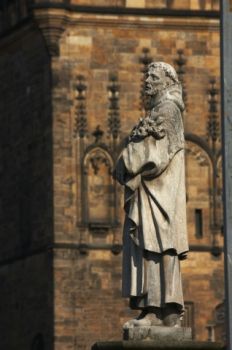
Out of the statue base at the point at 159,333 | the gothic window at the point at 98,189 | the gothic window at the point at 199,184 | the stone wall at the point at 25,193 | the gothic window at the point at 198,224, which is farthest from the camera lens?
the gothic window at the point at 199,184

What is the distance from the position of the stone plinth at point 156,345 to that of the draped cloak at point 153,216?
506 mm

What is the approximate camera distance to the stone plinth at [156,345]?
15328mm

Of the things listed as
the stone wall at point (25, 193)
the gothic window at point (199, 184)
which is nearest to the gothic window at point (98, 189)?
the stone wall at point (25, 193)

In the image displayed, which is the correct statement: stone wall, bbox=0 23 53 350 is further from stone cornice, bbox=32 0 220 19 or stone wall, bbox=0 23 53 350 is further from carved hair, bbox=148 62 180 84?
carved hair, bbox=148 62 180 84

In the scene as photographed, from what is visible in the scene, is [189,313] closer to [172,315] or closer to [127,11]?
[127,11]

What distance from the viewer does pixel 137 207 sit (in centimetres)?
1595

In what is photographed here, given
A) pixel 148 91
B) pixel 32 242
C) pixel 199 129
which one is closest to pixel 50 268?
pixel 32 242

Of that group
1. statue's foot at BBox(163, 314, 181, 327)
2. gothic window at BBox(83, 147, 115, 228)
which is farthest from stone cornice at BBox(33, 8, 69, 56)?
statue's foot at BBox(163, 314, 181, 327)

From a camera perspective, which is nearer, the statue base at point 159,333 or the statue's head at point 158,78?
the statue base at point 159,333

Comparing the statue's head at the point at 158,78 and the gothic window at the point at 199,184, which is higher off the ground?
the gothic window at the point at 199,184

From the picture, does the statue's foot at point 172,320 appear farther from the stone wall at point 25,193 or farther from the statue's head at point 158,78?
the stone wall at point 25,193

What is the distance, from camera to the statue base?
15.6 metres

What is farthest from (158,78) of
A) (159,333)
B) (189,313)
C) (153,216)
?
(189,313)

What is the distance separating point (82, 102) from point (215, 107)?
3.53 metres
